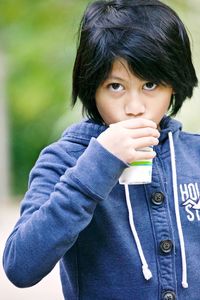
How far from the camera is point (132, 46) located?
77.3 inches

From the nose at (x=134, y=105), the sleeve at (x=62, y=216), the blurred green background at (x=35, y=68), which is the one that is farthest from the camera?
the blurred green background at (x=35, y=68)

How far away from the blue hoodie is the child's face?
0.11m

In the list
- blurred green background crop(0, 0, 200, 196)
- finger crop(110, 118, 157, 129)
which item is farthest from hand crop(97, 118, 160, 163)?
blurred green background crop(0, 0, 200, 196)

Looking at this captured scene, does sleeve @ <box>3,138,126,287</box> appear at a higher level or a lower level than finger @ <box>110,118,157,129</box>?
lower

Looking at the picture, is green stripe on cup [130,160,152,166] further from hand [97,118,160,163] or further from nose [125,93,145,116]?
nose [125,93,145,116]

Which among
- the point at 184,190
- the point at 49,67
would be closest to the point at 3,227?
the point at 49,67

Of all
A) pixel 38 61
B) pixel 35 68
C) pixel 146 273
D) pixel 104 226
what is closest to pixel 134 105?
pixel 104 226

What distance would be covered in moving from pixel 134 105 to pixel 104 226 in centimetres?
34

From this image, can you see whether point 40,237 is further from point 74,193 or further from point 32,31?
point 32,31

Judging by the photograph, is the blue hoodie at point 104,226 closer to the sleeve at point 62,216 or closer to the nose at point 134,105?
the sleeve at point 62,216

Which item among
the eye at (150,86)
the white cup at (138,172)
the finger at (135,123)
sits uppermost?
the eye at (150,86)

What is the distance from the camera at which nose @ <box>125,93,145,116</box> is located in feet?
6.29

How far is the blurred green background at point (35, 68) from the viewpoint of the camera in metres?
7.55

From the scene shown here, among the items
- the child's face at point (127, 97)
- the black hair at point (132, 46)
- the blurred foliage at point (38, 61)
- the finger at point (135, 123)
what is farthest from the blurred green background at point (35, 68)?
the finger at point (135, 123)
